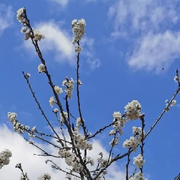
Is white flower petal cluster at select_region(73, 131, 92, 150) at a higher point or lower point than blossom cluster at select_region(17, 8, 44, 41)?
lower

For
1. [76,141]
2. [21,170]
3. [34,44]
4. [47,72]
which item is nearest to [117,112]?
[76,141]

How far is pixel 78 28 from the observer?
5.35 m

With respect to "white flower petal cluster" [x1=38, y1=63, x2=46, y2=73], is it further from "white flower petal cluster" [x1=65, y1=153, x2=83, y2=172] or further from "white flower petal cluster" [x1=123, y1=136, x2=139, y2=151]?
"white flower petal cluster" [x1=123, y1=136, x2=139, y2=151]

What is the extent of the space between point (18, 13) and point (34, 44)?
673mm

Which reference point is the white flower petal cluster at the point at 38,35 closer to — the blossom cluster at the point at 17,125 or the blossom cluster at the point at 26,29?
the blossom cluster at the point at 26,29

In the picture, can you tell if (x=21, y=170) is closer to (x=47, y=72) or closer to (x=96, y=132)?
(x=96, y=132)

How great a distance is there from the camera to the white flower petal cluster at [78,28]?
534 cm

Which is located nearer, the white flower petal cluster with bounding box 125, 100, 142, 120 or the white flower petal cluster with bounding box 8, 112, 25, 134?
the white flower petal cluster with bounding box 125, 100, 142, 120

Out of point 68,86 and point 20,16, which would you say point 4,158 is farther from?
point 20,16

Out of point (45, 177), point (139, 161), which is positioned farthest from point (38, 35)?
point (45, 177)

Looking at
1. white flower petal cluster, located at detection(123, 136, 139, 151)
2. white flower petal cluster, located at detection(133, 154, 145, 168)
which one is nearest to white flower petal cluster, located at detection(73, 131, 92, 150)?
white flower petal cluster, located at detection(123, 136, 139, 151)

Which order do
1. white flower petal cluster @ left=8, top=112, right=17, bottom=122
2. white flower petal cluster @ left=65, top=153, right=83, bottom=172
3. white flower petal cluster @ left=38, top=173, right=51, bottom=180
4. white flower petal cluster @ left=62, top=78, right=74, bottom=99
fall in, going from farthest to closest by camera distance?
white flower petal cluster @ left=38, top=173, right=51, bottom=180
white flower petal cluster @ left=8, top=112, right=17, bottom=122
white flower petal cluster @ left=62, top=78, right=74, bottom=99
white flower petal cluster @ left=65, top=153, right=83, bottom=172

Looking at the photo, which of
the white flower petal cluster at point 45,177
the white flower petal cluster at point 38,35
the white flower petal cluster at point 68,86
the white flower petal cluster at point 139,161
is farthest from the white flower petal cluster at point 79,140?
the white flower petal cluster at point 45,177

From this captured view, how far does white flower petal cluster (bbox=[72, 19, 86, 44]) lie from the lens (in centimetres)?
534
